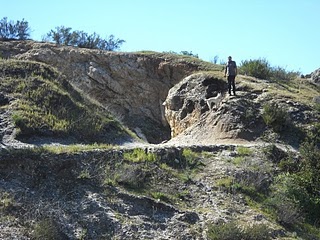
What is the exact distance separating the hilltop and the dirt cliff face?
12.1 ft

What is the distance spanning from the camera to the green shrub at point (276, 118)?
1973cm

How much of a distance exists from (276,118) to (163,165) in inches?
252

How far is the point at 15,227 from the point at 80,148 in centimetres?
418

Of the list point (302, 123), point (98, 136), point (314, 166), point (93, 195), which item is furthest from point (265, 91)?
point (93, 195)

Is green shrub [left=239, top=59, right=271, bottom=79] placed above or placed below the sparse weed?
above

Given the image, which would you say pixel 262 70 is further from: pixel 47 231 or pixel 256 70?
pixel 47 231

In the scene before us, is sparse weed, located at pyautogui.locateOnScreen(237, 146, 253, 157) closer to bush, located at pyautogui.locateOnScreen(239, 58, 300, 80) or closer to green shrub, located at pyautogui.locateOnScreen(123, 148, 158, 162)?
green shrub, located at pyautogui.locateOnScreen(123, 148, 158, 162)

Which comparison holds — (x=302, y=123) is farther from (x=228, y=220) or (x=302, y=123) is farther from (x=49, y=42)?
(x=49, y=42)

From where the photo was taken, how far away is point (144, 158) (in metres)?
15.3

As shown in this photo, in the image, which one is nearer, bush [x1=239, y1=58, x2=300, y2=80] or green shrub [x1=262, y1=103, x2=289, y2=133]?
green shrub [x1=262, y1=103, x2=289, y2=133]

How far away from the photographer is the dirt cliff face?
2903cm

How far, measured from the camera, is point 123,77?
2955 cm

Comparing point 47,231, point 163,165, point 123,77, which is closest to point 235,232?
point 163,165

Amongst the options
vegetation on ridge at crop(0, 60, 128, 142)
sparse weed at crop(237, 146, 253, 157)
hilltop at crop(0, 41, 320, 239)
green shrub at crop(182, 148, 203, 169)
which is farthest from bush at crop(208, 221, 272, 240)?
vegetation on ridge at crop(0, 60, 128, 142)
